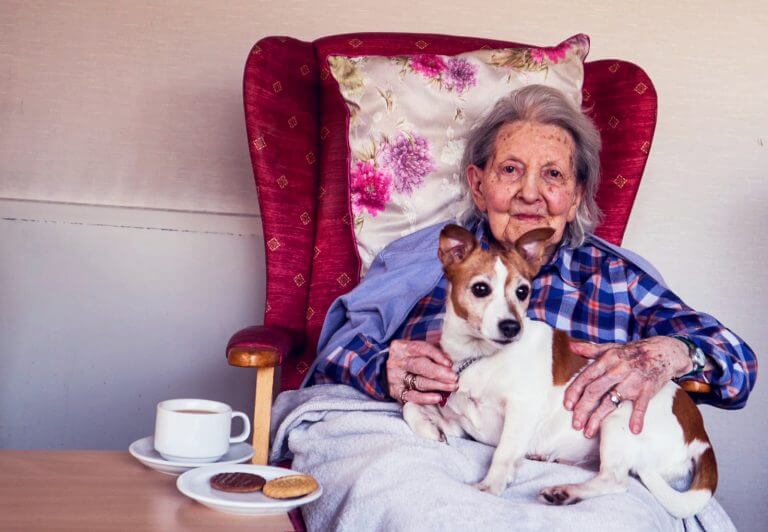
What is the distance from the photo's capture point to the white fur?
142cm

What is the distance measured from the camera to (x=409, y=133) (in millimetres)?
2025

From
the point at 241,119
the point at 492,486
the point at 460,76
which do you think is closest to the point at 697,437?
the point at 492,486

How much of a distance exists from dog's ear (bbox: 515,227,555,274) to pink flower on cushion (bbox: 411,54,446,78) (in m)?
0.63

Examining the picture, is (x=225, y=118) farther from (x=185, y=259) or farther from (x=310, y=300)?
(x=310, y=300)

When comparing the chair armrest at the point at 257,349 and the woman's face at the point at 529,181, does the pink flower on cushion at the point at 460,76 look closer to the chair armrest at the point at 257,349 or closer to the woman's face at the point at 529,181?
the woman's face at the point at 529,181

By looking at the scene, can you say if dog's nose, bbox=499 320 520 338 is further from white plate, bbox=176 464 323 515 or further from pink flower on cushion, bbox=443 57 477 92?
pink flower on cushion, bbox=443 57 477 92

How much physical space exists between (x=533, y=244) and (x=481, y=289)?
184mm

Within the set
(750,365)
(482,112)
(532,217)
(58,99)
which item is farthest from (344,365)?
(58,99)

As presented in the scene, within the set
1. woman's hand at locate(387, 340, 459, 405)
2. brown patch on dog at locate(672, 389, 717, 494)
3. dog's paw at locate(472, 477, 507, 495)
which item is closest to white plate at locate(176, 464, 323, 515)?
dog's paw at locate(472, 477, 507, 495)

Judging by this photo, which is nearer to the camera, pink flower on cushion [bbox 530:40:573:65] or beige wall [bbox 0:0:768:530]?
pink flower on cushion [bbox 530:40:573:65]

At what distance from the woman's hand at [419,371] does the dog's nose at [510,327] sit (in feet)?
0.63

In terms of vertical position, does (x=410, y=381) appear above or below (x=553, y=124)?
below

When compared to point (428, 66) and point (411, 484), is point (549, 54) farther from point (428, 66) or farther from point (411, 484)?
point (411, 484)

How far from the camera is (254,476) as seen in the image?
117 centimetres
